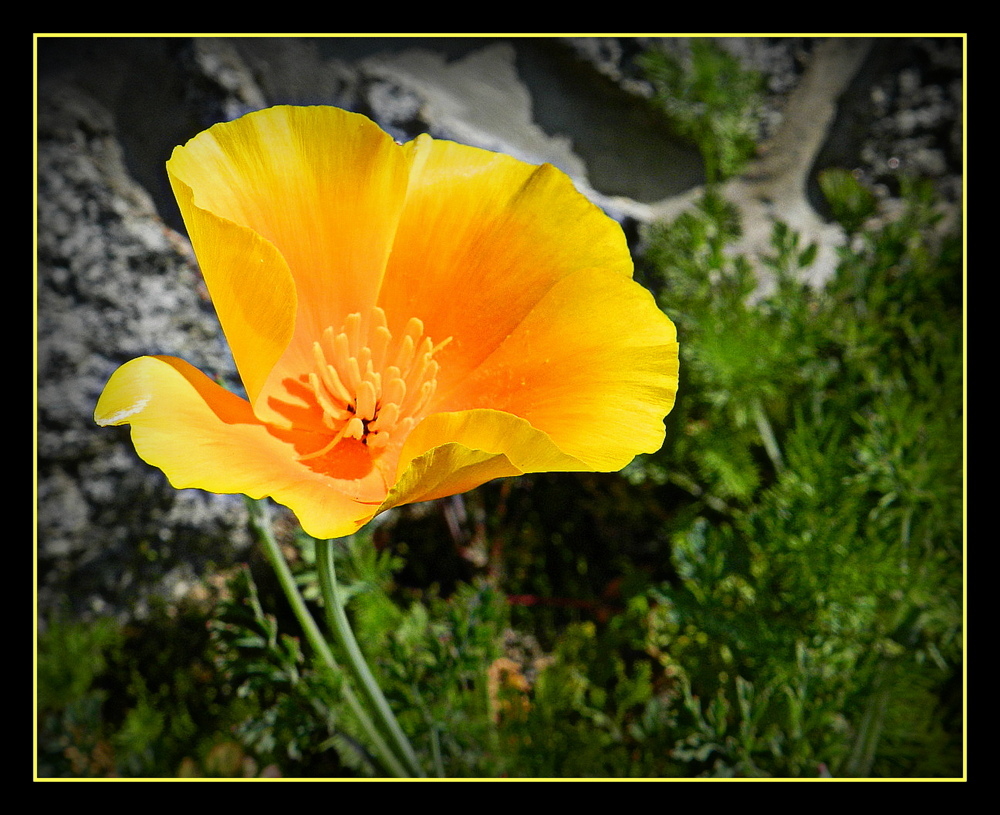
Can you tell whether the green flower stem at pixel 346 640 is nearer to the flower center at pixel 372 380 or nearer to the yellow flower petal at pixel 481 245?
the flower center at pixel 372 380

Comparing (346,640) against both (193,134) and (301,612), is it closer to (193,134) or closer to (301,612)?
(301,612)

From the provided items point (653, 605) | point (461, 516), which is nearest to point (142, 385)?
point (461, 516)

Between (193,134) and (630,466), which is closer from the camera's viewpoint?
(193,134)

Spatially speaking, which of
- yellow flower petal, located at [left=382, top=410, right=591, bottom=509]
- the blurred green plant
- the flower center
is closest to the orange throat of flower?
the flower center

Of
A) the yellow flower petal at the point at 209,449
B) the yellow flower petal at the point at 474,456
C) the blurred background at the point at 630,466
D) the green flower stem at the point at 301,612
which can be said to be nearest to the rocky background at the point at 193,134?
the blurred background at the point at 630,466

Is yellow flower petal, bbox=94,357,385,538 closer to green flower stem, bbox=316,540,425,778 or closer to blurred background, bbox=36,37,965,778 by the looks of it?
green flower stem, bbox=316,540,425,778

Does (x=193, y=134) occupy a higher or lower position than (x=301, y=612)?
higher

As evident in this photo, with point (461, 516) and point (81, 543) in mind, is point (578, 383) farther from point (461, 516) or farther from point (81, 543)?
point (81, 543)

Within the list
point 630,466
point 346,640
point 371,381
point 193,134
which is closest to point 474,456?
point 371,381
